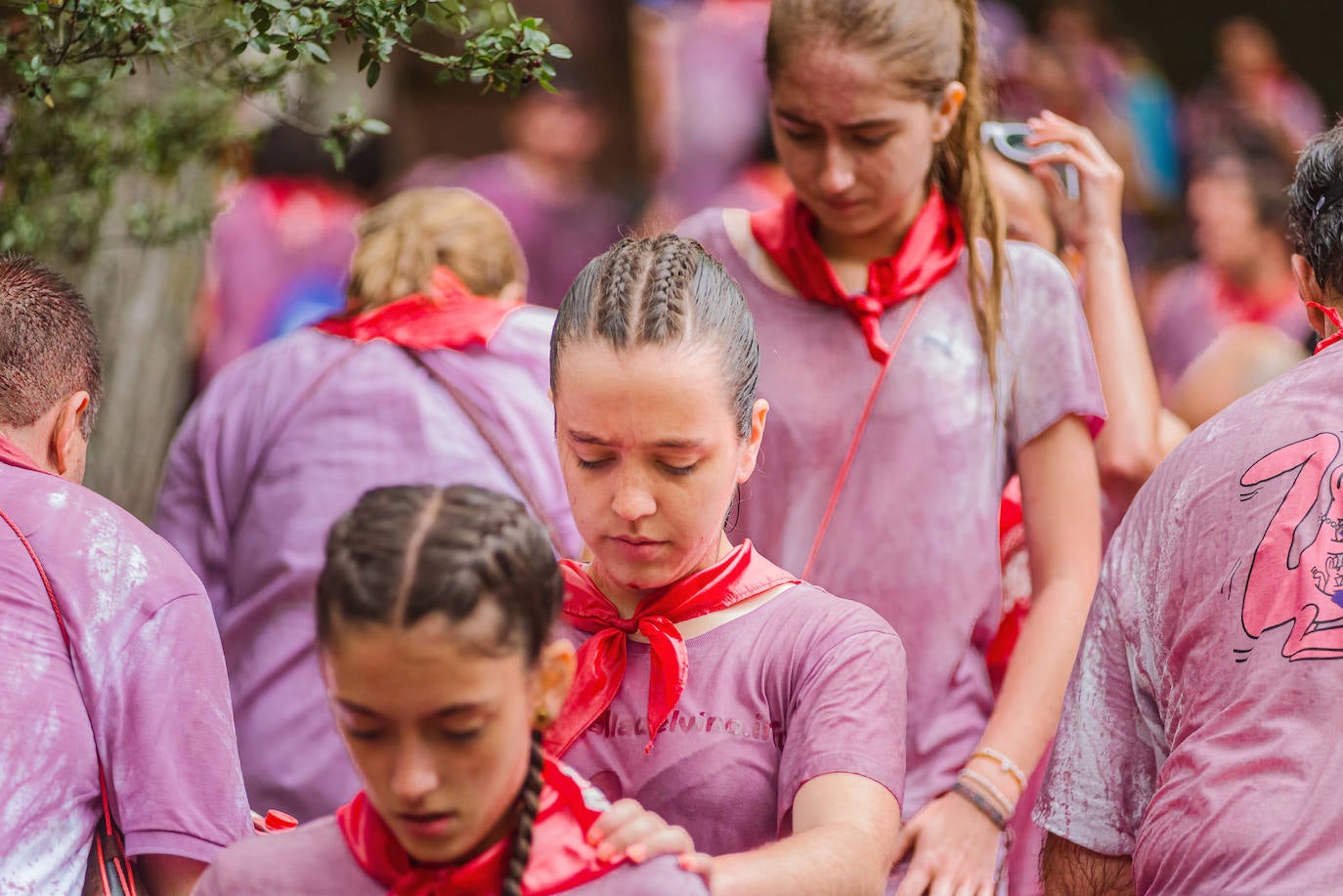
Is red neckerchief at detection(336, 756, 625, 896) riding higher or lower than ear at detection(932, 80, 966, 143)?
lower

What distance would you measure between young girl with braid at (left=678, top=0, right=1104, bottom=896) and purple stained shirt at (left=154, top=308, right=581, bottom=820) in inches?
35.7

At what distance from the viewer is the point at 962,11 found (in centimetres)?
293

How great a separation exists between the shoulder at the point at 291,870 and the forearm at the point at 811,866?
0.40 metres

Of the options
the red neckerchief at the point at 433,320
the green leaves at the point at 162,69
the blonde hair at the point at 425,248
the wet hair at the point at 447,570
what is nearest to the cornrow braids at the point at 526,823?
the wet hair at the point at 447,570

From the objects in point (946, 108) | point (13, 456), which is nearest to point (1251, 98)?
point (946, 108)

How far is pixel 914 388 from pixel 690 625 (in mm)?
804

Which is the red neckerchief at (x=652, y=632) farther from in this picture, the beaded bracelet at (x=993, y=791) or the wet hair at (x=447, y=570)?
the beaded bracelet at (x=993, y=791)

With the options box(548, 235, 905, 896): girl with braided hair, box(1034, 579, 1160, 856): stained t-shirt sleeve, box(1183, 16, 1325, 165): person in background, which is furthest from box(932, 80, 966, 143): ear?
box(1183, 16, 1325, 165): person in background

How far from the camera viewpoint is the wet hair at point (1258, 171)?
271 inches

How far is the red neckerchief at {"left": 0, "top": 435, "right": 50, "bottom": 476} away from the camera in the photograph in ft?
7.67

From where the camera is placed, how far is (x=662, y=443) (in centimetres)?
210

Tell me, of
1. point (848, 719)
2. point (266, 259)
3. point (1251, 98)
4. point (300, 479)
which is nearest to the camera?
point (848, 719)

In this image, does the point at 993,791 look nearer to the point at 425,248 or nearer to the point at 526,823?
the point at 526,823

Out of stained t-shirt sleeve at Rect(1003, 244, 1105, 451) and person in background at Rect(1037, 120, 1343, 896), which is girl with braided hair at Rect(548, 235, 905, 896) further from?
stained t-shirt sleeve at Rect(1003, 244, 1105, 451)
